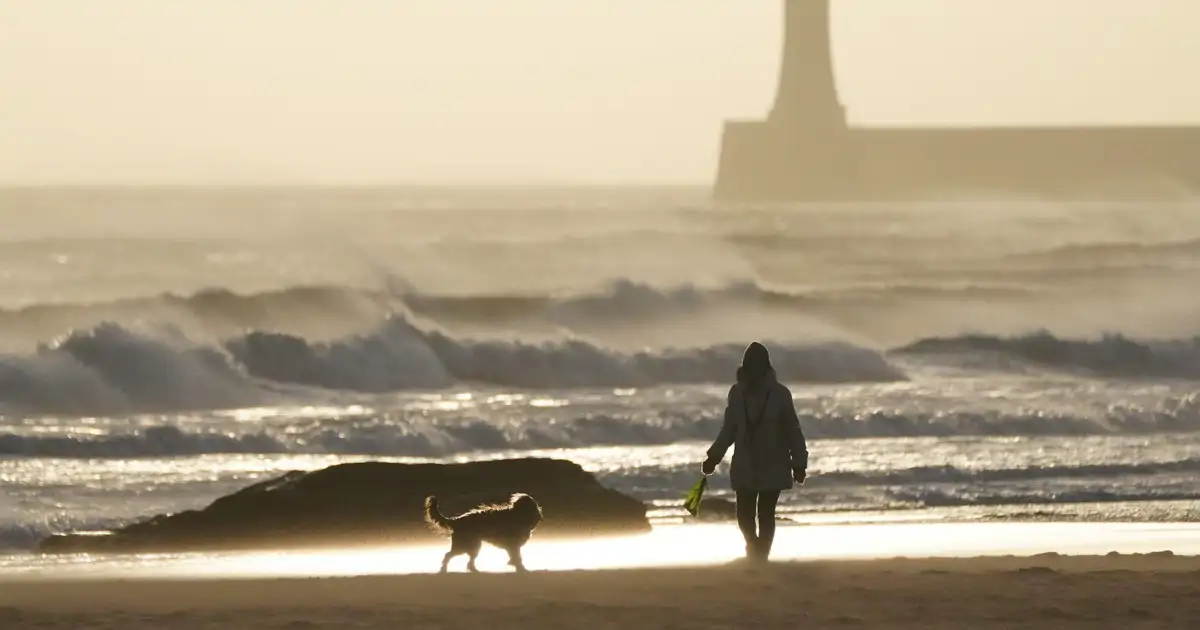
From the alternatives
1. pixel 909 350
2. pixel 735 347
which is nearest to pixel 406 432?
pixel 735 347

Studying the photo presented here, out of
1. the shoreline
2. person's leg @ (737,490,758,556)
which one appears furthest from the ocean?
person's leg @ (737,490,758,556)

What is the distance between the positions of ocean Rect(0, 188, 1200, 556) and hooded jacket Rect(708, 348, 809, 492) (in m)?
2.98

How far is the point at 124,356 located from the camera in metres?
24.7

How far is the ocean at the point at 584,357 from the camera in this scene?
49.3 feet

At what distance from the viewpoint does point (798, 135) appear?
298 ft

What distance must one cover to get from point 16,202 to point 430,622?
67.9 m

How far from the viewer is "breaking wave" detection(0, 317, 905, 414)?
23.4 m

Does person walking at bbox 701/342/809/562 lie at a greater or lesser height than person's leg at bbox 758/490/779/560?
greater

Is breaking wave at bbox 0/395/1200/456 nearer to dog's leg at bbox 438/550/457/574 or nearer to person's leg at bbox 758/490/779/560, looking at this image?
person's leg at bbox 758/490/779/560

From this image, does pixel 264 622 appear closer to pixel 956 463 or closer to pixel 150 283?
pixel 956 463

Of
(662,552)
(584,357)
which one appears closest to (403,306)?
(584,357)

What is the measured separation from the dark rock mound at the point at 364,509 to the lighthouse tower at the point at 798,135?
7634 cm

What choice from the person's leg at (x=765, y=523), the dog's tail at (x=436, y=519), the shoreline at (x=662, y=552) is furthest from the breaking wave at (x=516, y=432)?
the dog's tail at (x=436, y=519)

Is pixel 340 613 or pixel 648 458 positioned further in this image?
pixel 648 458
